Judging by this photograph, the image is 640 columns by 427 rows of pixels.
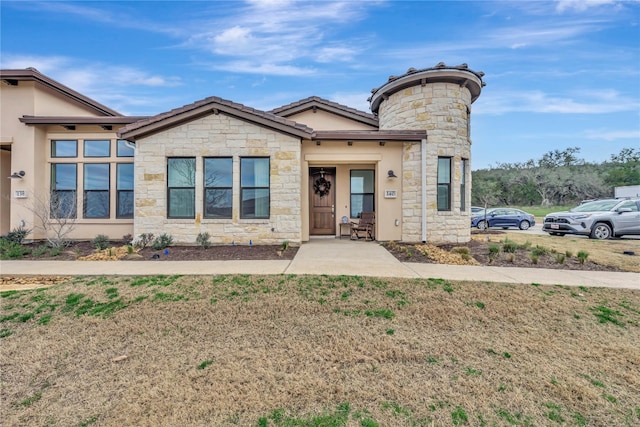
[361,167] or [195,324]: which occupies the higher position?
[361,167]

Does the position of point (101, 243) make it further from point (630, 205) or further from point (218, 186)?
point (630, 205)

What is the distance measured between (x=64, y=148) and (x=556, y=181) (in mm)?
50968

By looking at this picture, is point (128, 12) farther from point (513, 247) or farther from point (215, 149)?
point (513, 247)

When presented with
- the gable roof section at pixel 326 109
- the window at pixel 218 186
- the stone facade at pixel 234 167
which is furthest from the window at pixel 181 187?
the gable roof section at pixel 326 109

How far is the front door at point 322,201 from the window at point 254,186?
2.27m

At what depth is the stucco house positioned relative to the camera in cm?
881

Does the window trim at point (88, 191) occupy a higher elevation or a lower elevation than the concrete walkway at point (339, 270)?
higher

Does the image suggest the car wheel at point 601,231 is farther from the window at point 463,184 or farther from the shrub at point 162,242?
the shrub at point 162,242

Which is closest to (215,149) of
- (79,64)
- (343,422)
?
(343,422)

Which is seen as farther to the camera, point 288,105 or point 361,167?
point 288,105

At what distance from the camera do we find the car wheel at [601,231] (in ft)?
38.1

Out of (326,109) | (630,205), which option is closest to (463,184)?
(326,109)

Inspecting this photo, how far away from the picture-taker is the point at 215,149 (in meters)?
8.84

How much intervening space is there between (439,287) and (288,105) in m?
9.72
